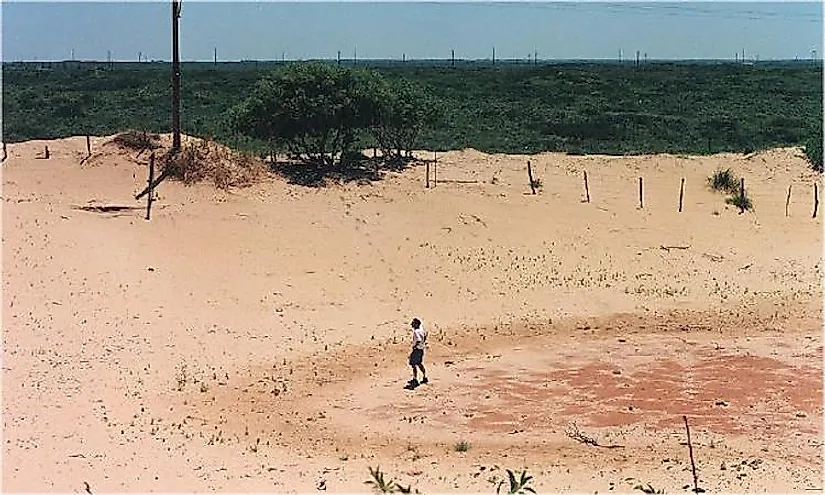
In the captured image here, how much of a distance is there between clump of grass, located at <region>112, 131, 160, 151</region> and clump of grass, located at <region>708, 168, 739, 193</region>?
57.0 ft

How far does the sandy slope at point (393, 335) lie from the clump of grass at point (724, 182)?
253 centimetres

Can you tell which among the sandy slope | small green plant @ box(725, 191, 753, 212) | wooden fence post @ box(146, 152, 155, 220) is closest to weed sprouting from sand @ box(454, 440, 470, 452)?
the sandy slope

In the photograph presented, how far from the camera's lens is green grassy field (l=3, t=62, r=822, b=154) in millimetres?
51188

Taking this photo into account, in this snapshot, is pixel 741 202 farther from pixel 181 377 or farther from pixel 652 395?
pixel 181 377

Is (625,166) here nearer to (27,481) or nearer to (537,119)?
(537,119)

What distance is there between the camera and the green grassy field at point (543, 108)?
51.2 meters

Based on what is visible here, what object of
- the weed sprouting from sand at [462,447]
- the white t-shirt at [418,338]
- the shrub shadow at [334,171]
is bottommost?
the weed sprouting from sand at [462,447]

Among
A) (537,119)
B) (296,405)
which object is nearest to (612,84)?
(537,119)

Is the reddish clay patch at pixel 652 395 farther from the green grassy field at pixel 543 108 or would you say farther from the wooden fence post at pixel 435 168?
the green grassy field at pixel 543 108

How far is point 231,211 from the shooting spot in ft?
83.6

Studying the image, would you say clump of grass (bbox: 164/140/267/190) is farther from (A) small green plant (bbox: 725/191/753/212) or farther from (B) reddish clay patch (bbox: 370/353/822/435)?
(A) small green plant (bbox: 725/191/753/212)

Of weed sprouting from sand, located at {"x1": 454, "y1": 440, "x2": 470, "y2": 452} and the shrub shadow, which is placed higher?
the shrub shadow

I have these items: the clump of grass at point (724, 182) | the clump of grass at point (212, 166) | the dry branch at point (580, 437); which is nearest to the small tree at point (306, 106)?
the clump of grass at point (212, 166)

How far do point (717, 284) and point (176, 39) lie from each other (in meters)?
14.6
